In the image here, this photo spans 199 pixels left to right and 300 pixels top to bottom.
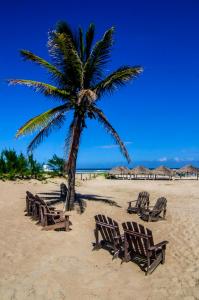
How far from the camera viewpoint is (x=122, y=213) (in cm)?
1603

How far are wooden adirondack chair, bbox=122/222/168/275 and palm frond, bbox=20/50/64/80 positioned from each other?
29.1 feet

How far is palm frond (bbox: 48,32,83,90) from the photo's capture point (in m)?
14.5

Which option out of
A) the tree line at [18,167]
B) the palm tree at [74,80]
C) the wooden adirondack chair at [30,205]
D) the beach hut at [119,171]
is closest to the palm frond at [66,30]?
the palm tree at [74,80]

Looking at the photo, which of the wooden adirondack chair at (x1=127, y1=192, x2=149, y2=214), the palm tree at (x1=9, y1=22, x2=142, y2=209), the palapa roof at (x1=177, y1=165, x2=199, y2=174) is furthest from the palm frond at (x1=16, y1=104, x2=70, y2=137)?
the palapa roof at (x1=177, y1=165, x2=199, y2=174)

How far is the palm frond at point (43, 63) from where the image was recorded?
1495 centimetres

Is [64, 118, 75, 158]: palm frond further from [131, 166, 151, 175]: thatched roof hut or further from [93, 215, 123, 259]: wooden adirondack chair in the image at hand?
[131, 166, 151, 175]: thatched roof hut

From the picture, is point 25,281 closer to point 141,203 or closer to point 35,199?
point 35,199

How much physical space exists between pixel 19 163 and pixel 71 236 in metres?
16.7

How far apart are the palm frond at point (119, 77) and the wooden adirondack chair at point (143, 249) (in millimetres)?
7971

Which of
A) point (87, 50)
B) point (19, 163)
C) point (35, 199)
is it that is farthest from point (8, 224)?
point (19, 163)

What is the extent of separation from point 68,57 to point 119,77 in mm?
2425

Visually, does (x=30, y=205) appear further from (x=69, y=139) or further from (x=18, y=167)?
(x=18, y=167)

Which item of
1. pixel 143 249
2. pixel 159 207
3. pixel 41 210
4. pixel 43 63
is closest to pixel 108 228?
pixel 143 249

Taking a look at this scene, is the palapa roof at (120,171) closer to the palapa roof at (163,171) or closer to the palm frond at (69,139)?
the palapa roof at (163,171)
